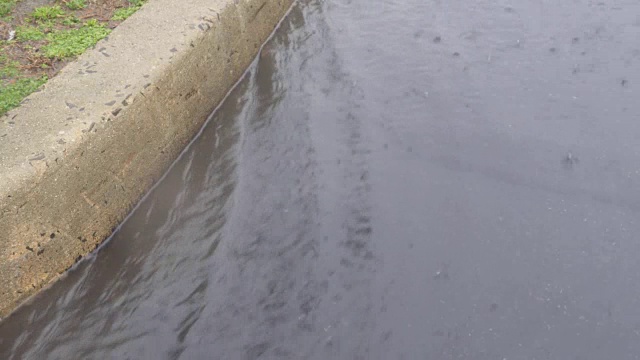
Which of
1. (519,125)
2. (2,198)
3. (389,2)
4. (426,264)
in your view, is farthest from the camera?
(389,2)

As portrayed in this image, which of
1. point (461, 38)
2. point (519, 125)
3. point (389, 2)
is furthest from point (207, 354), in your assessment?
point (389, 2)

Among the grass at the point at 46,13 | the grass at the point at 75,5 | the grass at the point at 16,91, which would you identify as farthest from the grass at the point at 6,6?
the grass at the point at 16,91

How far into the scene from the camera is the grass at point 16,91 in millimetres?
4215

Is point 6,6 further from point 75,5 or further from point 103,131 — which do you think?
point 103,131

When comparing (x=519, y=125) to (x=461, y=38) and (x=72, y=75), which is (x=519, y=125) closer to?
(x=461, y=38)

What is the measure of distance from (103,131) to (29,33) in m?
1.46

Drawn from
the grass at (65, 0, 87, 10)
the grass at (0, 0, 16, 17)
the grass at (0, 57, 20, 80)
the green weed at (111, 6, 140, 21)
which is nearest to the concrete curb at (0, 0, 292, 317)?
the green weed at (111, 6, 140, 21)

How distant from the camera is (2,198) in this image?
11.5ft

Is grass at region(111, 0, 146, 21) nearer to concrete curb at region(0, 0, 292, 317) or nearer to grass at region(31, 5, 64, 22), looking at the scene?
concrete curb at region(0, 0, 292, 317)

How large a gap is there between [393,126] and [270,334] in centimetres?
187

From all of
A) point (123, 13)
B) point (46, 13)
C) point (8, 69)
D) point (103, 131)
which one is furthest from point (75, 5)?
point (103, 131)

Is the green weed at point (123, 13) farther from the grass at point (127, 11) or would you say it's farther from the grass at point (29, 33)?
the grass at point (29, 33)

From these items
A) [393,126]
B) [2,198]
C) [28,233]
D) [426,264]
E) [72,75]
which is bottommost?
[426,264]

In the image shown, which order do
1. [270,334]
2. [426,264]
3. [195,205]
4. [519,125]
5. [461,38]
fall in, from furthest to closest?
[461,38]
[519,125]
[195,205]
[426,264]
[270,334]
